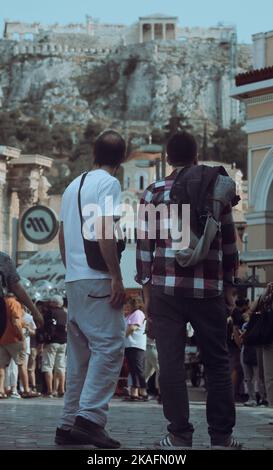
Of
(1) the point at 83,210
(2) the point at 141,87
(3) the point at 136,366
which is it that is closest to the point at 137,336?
(3) the point at 136,366

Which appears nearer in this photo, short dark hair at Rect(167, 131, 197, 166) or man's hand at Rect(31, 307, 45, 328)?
short dark hair at Rect(167, 131, 197, 166)

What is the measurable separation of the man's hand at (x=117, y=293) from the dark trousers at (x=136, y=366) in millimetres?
10844

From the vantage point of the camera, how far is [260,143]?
2892 cm

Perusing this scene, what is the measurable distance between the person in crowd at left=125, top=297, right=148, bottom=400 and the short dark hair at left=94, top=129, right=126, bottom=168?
10.5m

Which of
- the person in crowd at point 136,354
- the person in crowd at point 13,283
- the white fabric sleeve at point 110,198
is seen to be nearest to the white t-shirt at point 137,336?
the person in crowd at point 136,354

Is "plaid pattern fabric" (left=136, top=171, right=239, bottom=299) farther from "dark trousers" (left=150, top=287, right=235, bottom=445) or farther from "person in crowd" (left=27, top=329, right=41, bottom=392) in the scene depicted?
"person in crowd" (left=27, top=329, right=41, bottom=392)

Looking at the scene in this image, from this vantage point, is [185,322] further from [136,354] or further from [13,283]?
[136,354]

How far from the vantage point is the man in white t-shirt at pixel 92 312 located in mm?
8398

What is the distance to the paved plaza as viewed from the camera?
8906mm

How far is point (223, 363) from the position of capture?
8227 mm

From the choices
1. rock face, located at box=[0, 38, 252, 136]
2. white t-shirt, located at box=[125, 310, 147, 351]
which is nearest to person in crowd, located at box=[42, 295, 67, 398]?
white t-shirt, located at box=[125, 310, 147, 351]
